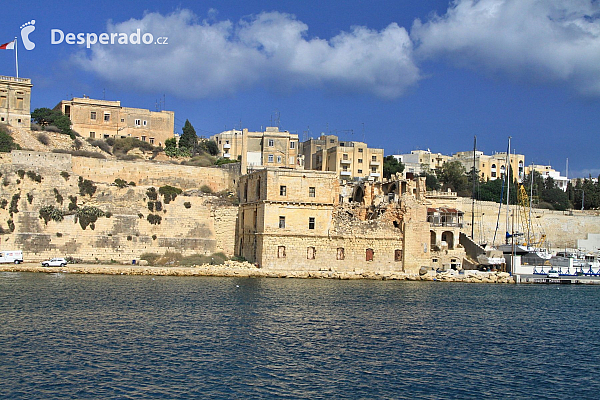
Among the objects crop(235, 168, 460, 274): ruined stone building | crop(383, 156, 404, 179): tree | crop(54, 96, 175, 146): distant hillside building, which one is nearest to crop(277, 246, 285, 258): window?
crop(235, 168, 460, 274): ruined stone building

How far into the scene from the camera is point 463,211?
2122 inches

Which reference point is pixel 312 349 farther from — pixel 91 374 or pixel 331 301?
pixel 331 301

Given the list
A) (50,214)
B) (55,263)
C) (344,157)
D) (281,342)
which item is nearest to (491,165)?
(344,157)

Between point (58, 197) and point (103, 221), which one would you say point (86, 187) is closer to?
point (58, 197)

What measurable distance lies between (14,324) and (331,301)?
13.0 metres

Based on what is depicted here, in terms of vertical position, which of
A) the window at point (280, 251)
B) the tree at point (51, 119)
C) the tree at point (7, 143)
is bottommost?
the window at point (280, 251)

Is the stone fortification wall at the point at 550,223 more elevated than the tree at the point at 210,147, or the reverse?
the tree at the point at 210,147

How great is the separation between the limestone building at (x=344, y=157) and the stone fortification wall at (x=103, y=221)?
19572 mm

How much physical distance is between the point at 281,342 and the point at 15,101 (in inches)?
1560

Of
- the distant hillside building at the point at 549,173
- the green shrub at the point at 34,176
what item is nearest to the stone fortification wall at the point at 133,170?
the green shrub at the point at 34,176

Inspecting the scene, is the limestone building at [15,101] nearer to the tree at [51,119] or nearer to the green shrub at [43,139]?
the green shrub at [43,139]

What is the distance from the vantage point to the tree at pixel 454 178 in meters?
71.4

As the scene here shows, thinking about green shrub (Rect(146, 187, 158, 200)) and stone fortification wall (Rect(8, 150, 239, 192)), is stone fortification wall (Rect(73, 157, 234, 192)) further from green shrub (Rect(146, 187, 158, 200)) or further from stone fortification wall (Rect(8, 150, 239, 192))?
green shrub (Rect(146, 187, 158, 200))

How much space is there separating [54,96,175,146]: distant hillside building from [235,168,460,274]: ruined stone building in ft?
76.2
